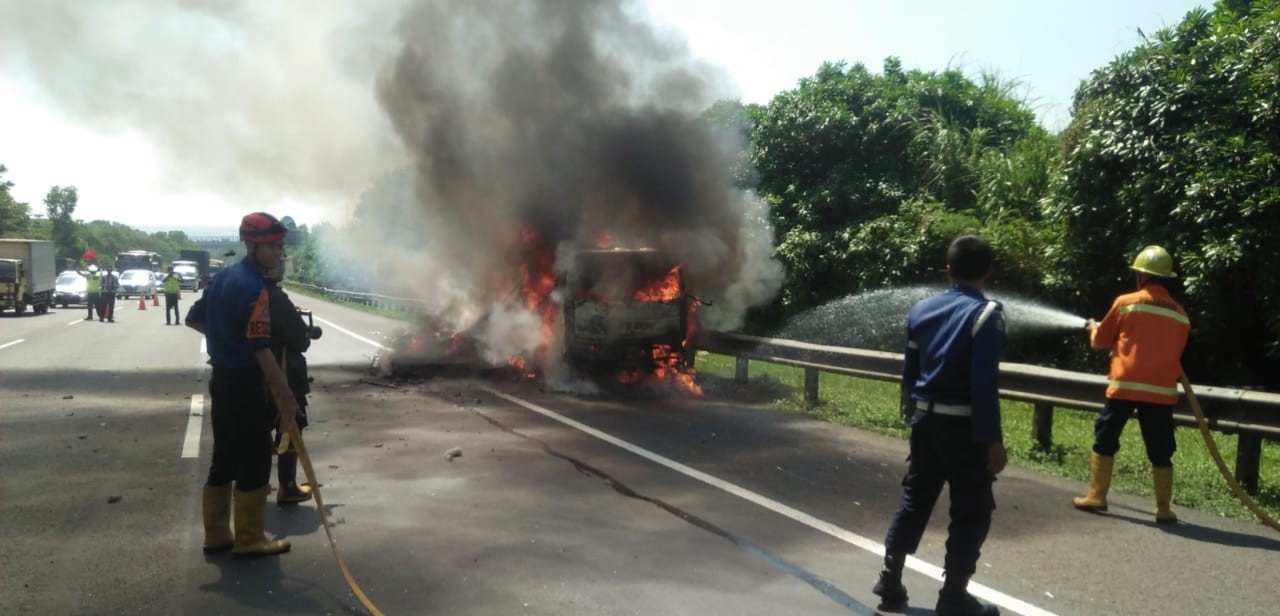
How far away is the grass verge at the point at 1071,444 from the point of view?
7.02 metres

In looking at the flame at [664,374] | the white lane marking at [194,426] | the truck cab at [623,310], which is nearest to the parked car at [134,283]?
the white lane marking at [194,426]

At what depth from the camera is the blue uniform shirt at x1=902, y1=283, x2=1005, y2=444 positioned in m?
4.21

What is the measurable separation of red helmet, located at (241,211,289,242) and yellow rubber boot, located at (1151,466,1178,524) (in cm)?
554

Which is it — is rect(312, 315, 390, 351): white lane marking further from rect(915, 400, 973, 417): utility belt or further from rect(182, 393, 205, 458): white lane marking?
rect(915, 400, 973, 417): utility belt

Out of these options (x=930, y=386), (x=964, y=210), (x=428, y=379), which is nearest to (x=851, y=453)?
(x=930, y=386)

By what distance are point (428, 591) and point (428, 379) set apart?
30.9 feet

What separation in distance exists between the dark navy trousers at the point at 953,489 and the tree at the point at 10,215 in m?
77.4

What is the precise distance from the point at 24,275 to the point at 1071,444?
1351 inches

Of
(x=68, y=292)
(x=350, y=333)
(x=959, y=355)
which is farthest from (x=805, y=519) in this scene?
(x=68, y=292)

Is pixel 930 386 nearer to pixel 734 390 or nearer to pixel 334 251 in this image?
pixel 734 390

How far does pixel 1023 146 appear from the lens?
16.7 metres

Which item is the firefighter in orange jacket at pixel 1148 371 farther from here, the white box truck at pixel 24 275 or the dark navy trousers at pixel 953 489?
the white box truck at pixel 24 275

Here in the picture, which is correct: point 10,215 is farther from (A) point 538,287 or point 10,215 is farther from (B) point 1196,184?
(B) point 1196,184

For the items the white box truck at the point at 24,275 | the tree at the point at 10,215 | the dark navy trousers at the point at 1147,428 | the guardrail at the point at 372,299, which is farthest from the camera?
the tree at the point at 10,215
